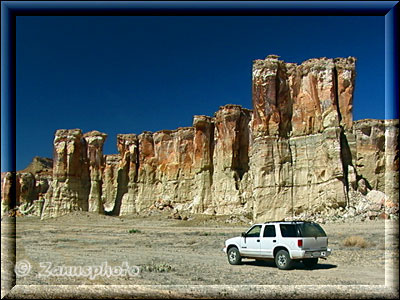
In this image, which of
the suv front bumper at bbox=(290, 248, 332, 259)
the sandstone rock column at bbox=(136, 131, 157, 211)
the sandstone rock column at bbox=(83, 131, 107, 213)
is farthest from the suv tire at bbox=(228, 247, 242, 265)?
the sandstone rock column at bbox=(136, 131, 157, 211)

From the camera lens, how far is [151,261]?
13727mm

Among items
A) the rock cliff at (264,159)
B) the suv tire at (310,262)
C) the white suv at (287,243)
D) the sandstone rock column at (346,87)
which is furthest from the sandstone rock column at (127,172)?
the suv tire at (310,262)

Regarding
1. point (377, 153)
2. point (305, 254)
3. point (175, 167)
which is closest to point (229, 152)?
point (175, 167)

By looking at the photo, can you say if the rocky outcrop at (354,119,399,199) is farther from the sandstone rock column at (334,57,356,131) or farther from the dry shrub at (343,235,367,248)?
the dry shrub at (343,235,367,248)

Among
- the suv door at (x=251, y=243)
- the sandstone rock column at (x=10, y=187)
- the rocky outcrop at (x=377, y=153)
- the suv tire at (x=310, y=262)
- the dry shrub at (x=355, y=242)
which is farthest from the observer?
the rocky outcrop at (x=377, y=153)

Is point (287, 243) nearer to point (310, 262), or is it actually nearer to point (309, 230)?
point (309, 230)

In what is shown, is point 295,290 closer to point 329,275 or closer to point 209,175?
point 329,275

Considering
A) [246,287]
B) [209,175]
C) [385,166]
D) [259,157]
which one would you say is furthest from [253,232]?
[209,175]

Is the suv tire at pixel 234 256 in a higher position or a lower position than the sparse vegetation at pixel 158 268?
higher

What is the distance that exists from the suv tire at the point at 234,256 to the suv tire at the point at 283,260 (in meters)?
1.65

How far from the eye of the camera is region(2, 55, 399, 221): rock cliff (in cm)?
3634

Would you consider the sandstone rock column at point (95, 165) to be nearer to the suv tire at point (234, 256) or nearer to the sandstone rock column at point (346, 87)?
the sandstone rock column at point (346, 87)

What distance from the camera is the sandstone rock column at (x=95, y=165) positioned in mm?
70438

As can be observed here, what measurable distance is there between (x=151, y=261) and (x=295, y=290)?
745cm
